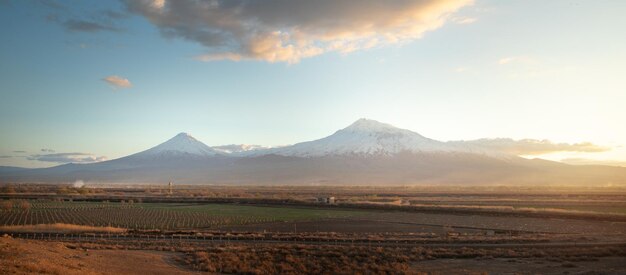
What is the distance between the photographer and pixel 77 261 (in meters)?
21.9

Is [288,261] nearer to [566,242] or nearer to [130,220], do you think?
[566,242]

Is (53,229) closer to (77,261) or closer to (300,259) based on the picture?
(77,261)

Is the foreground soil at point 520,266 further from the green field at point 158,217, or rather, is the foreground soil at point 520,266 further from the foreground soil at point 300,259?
the green field at point 158,217

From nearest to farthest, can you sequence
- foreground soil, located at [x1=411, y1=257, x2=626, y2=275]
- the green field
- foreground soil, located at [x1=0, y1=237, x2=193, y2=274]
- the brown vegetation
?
1. foreground soil, located at [x1=0, y1=237, x2=193, y2=274]
2. foreground soil, located at [x1=411, y1=257, x2=626, y2=275]
3. the brown vegetation
4. the green field

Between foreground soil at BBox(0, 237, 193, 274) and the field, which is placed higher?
foreground soil at BBox(0, 237, 193, 274)

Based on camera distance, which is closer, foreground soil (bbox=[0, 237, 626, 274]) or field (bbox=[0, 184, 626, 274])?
foreground soil (bbox=[0, 237, 626, 274])

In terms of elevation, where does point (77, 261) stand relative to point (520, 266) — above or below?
above

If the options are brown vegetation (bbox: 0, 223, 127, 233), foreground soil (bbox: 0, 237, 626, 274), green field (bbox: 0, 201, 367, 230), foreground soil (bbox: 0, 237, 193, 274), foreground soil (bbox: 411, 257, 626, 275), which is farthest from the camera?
green field (bbox: 0, 201, 367, 230)

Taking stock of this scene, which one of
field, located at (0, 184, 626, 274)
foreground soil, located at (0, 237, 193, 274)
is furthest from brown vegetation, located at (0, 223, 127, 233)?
foreground soil, located at (0, 237, 193, 274)

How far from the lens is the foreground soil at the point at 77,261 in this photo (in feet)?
59.6

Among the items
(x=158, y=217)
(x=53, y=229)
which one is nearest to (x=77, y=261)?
(x=53, y=229)

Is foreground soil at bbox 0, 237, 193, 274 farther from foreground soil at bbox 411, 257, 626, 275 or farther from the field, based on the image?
foreground soil at bbox 411, 257, 626, 275

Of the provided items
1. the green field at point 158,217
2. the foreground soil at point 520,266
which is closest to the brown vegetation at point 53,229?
the green field at point 158,217

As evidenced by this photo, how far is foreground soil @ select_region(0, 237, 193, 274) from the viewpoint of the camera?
59.6ft
